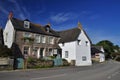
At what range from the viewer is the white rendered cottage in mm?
38969

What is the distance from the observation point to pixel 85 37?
4219 cm

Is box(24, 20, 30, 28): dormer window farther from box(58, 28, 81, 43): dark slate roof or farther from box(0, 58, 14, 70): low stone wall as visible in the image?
box(0, 58, 14, 70): low stone wall

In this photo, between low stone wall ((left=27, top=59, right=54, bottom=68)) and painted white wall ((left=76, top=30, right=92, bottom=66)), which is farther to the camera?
painted white wall ((left=76, top=30, right=92, bottom=66))

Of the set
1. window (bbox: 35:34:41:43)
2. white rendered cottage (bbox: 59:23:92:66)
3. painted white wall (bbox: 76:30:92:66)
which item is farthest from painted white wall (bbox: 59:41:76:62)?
window (bbox: 35:34:41:43)

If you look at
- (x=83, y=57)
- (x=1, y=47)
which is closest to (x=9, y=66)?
→ (x=1, y=47)

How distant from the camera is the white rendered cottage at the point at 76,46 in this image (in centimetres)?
3897

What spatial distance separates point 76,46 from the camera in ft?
128

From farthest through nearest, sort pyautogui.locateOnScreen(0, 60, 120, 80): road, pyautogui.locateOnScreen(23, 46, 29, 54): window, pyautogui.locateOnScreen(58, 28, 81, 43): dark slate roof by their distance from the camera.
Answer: pyautogui.locateOnScreen(58, 28, 81, 43): dark slate roof → pyautogui.locateOnScreen(23, 46, 29, 54): window → pyautogui.locateOnScreen(0, 60, 120, 80): road

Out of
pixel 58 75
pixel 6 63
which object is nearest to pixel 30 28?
pixel 6 63

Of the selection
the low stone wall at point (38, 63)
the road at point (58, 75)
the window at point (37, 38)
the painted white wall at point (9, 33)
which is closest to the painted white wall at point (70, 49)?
the window at point (37, 38)

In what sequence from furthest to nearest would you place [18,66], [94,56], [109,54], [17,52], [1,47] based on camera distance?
[109,54] → [94,56] → [17,52] → [1,47] → [18,66]

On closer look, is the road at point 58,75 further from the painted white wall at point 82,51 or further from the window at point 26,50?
the painted white wall at point 82,51

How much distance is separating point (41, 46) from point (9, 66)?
50.2 ft

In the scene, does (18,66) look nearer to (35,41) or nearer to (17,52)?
(17,52)
